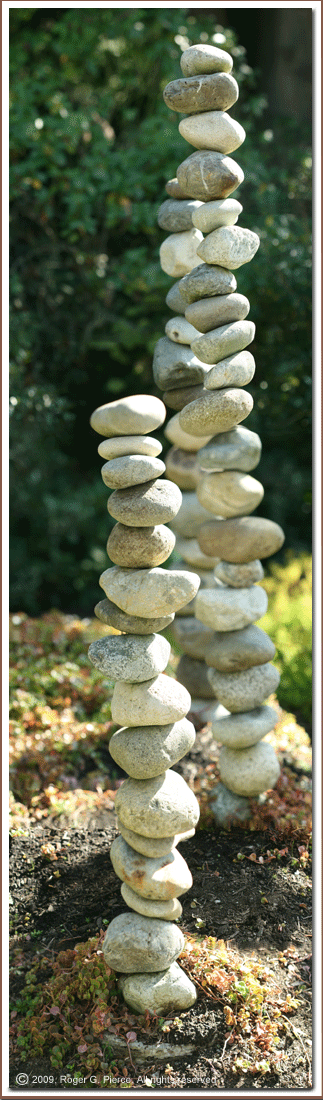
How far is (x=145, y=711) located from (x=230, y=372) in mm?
1142

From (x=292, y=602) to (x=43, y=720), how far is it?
7.93ft

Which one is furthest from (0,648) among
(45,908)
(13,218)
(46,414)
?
(13,218)

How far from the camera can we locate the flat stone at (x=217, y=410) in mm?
2709

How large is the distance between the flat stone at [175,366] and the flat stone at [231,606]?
0.85 metres

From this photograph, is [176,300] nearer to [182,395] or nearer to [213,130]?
[182,395]

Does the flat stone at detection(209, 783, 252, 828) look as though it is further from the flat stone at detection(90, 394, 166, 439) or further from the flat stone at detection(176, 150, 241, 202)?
the flat stone at detection(176, 150, 241, 202)

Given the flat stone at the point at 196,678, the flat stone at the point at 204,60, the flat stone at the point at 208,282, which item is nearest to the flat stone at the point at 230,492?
the flat stone at the point at 208,282

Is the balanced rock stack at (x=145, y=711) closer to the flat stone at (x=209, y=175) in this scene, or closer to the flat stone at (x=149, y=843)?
the flat stone at (x=149, y=843)

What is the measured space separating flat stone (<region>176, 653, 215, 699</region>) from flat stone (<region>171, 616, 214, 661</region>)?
0.12ft

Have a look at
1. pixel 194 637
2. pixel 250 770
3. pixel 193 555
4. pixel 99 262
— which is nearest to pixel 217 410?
pixel 250 770

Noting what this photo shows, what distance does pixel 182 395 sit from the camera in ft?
10.9

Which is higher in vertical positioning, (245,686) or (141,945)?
(245,686)

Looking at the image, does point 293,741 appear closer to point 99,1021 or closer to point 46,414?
point 99,1021

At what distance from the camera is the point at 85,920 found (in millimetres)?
2801
